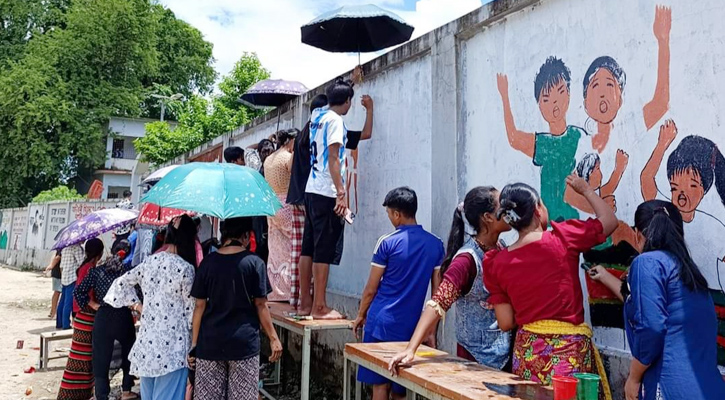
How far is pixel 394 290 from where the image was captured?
3479mm

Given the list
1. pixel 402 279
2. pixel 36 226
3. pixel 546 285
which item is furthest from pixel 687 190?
pixel 36 226

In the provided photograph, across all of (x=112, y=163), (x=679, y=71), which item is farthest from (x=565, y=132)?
(x=112, y=163)

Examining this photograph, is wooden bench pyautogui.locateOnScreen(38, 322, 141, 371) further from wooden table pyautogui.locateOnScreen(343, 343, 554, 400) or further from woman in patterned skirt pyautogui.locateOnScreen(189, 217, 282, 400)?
wooden table pyautogui.locateOnScreen(343, 343, 554, 400)

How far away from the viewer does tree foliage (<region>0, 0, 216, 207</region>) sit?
24.7 meters

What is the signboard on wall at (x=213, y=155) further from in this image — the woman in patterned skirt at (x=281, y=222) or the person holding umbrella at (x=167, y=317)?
the person holding umbrella at (x=167, y=317)

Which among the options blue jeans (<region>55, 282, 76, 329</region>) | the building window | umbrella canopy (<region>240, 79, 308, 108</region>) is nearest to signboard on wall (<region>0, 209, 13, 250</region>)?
the building window

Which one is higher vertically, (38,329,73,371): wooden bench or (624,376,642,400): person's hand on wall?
(624,376,642,400): person's hand on wall

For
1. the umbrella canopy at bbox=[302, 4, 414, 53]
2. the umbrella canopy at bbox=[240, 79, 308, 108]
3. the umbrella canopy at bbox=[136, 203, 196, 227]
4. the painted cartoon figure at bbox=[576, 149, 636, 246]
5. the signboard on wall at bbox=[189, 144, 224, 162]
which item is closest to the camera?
the painted cartoon figure at bbox=[576, 149, 636, 246]

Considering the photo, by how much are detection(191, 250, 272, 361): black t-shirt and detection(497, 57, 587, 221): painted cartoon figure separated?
5.80ft

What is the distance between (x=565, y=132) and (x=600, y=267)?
31.3 inches

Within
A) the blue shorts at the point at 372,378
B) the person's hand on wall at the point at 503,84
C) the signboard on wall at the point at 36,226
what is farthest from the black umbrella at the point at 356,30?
the signboard on wall at the point at 36,226

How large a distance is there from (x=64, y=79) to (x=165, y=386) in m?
25.9

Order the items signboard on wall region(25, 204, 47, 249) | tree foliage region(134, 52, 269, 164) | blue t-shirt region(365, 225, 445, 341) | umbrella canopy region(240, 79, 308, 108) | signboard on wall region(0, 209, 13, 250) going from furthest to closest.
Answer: signboard on wall region(0, 209, 13, 250)
signboard on wall region(25, 204, 47, 249)
tree foliage region(134, 52, 269, 164)
umbrella canopy region(240, 79, 308, 108)
blue t-shirt region(365, 225, 445, 341)

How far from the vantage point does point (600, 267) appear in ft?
9.66
